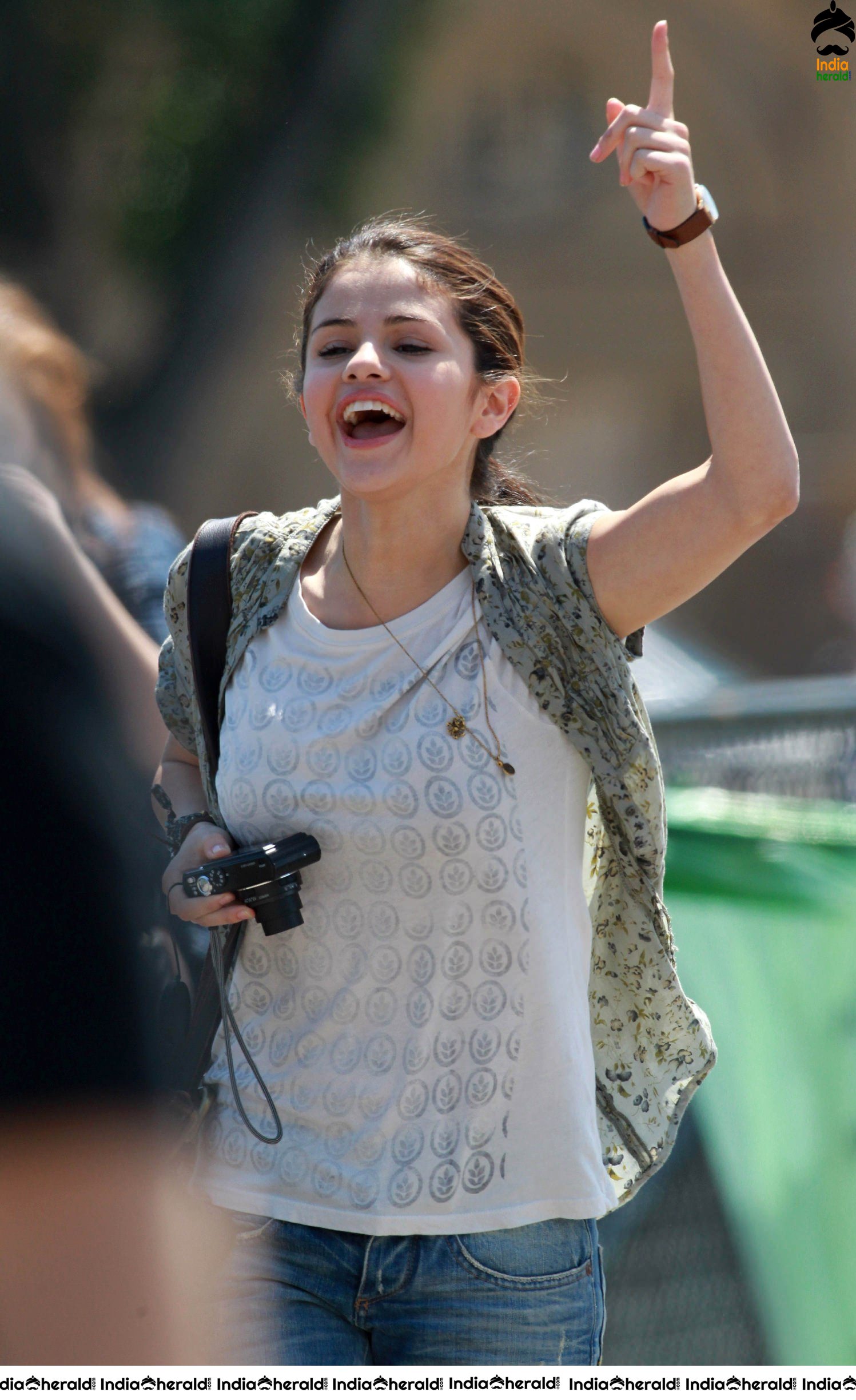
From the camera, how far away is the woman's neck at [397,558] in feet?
5.39

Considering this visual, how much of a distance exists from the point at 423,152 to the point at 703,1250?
2.21 meters

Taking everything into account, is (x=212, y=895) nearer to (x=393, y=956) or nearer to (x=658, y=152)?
(x=393, y=956)

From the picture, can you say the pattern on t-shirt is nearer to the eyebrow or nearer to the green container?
the eyebrow

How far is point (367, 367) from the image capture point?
158cm

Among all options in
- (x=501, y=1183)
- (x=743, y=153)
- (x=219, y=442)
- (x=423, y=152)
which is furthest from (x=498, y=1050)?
(x=743, y=153)

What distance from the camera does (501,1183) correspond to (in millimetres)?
1477

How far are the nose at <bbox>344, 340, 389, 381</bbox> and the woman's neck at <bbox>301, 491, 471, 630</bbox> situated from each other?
0.16 m

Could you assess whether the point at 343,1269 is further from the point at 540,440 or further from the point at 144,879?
the point at 540,440

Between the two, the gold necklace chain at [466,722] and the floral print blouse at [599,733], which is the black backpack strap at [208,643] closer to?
the floral print blouse at [599,733]

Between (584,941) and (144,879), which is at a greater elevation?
(144,879)

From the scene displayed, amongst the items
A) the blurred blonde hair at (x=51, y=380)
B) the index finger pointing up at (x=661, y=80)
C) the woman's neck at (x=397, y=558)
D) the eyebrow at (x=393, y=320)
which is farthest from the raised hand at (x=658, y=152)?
the blurred blonde hair at (x=51, y=380)

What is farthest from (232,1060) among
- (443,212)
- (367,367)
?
(443,212)

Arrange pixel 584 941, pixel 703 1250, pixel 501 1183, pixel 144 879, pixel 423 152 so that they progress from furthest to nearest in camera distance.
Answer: pixel 703 1250 < pixel 423 152 < pixel 144 879 < pixel 584 941 < pixel 501 1183

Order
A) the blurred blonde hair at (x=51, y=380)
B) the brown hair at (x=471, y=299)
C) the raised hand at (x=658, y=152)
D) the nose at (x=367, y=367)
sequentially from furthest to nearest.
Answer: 1. the blurred blonde hair at (x=51, y=380)
2. the brown hair at (x=471, y=299)
3. the nose at (x=367, y=367)
4. the raised hand at (x=658, y=152)
